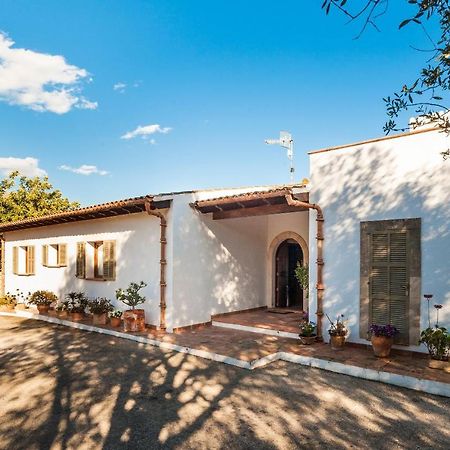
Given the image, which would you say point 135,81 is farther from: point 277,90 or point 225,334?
point 225,334

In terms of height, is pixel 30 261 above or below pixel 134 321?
above

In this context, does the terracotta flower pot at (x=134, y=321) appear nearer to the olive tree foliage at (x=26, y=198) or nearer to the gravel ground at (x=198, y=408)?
the gravel ground at (x=198, y=408)

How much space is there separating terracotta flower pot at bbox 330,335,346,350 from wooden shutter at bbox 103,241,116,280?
6465 mm

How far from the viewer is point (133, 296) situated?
9492mm

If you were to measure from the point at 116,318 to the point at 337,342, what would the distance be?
230 inches

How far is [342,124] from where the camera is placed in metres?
9.77

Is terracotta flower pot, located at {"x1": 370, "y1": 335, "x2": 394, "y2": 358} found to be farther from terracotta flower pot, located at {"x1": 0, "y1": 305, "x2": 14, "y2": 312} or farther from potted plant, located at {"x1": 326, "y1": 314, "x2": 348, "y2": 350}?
terracotta flower pot, located at {"x1": 0, "y1": 305, "x2": 14, "y2": 312}

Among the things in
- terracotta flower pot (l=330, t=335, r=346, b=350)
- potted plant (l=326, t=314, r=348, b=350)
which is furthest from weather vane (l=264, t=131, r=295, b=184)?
terracotta flower pot (l=330, t=335, r=346, b=350)

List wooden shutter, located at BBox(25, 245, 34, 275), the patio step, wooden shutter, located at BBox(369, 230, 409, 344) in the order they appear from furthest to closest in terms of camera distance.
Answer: wooden shutter, located at BBox(25, 245, 34, 275) → the patio step → wooden shutter, located at BBox(369, 230, 409, 344)

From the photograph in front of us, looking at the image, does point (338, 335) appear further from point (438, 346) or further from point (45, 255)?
point (45, 255)

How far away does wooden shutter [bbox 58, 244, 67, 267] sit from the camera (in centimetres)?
1291

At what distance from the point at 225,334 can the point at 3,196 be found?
63.5ft

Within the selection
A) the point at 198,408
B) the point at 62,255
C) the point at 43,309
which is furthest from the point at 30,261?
the point at 198,408

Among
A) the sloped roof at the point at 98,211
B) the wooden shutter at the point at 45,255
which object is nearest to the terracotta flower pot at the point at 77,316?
the sloped roof at the point at 98,211
